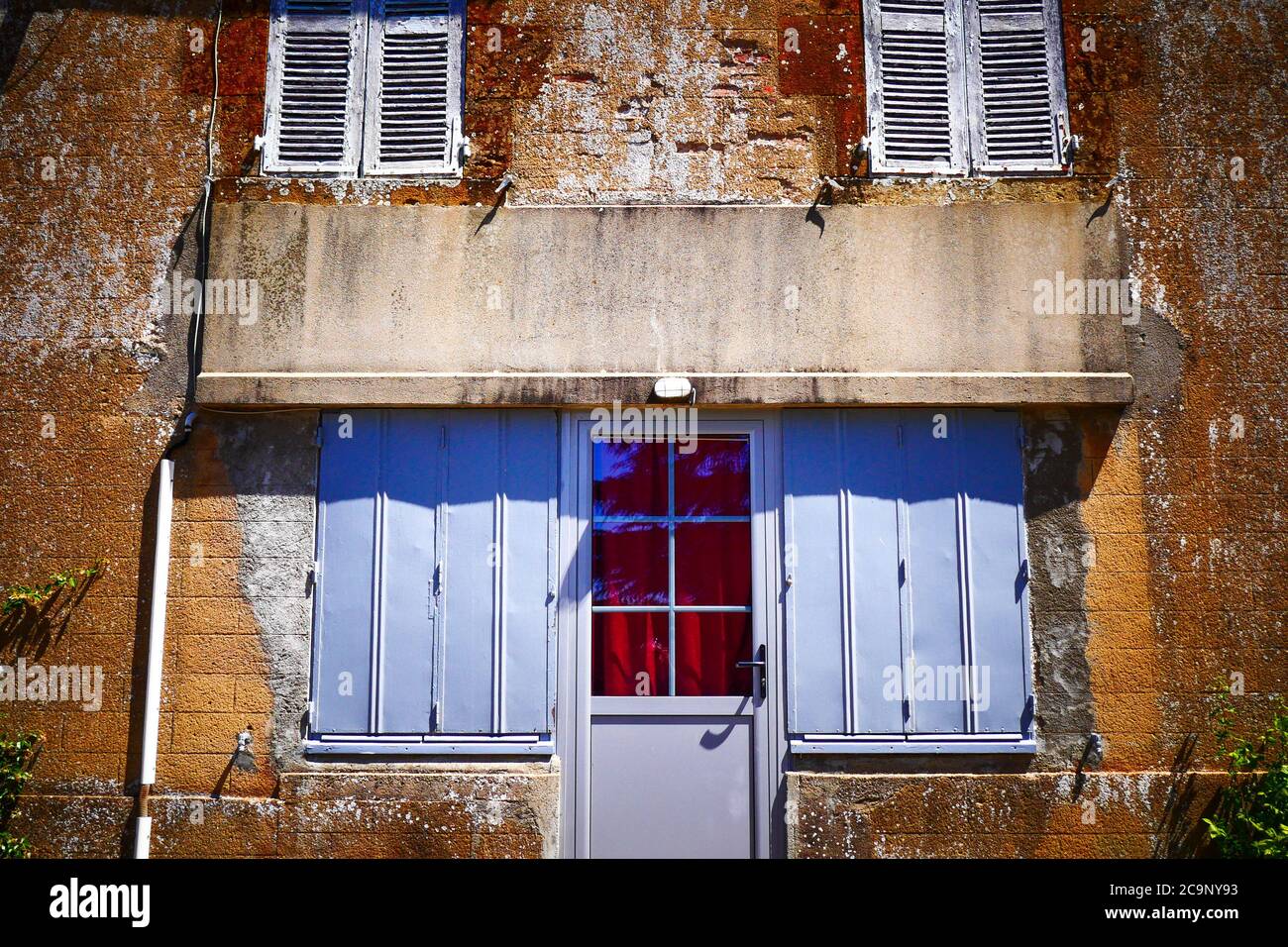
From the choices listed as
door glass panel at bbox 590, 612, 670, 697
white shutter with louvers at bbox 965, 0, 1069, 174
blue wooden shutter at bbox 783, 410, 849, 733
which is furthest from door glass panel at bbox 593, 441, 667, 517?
white shutter with louvers at bbox 965, 0, 1069, 174

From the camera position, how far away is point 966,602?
4.93m

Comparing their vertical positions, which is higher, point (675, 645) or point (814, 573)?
point (814, 573)

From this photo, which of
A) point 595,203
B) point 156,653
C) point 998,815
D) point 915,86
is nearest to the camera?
point 998,815

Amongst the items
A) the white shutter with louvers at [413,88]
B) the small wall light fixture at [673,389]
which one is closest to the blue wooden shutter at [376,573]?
the small wall light fixture at [673,389]

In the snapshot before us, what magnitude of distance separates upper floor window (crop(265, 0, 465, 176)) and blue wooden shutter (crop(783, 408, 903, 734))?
7.84ft

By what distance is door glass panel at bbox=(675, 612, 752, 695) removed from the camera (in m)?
4.91

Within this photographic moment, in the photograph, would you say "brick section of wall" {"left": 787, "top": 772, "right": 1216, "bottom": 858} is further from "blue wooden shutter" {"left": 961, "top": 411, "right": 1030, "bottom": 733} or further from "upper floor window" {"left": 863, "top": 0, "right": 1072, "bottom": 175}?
"upper floor window" {"left": 863, "top": 0, "right": 1072, "bottom": 175}

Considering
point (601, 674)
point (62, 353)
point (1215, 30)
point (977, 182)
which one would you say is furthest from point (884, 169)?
point (62, 353)

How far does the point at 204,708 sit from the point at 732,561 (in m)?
2.66

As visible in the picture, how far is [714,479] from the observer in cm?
508

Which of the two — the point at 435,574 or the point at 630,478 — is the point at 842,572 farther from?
the point at 435,574

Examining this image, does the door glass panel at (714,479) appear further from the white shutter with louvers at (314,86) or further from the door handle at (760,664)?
the white shutter with louvers at (314,86)

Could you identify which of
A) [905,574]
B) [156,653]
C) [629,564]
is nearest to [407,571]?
[629,564]

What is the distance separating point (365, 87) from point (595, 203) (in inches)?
55.9
